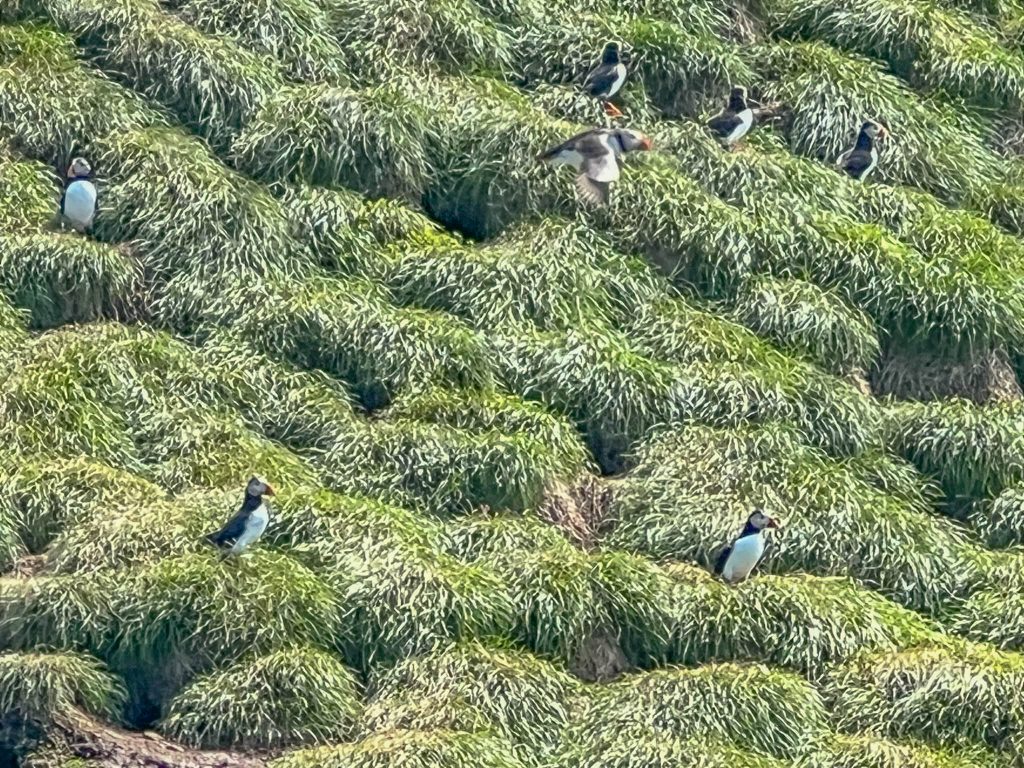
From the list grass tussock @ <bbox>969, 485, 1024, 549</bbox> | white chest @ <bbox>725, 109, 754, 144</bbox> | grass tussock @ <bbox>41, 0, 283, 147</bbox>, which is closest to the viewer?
grass tussock @ <bbox>969, 485, 1024, 549</bbox>

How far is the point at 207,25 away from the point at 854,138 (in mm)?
5150

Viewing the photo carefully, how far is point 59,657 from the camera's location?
531 inches

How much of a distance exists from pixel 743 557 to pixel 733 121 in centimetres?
512

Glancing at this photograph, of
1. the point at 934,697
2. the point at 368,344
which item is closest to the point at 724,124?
the point at 368,344

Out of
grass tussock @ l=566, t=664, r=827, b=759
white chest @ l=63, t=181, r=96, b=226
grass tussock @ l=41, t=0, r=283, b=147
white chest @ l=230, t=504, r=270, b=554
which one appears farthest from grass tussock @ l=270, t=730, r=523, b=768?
grass tussock @ l=41, t=0, r=283, b=147

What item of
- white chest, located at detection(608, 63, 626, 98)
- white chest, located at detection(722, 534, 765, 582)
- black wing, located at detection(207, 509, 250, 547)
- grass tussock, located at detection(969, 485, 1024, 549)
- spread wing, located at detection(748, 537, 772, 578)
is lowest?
grass tussock, located at detection(969, 485, 1024, 549)

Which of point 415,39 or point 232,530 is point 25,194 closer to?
point 415,39

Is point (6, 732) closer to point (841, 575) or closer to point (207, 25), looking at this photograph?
point (841, 575)

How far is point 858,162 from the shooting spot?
19.3m

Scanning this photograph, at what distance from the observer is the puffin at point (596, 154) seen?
58.5 feet

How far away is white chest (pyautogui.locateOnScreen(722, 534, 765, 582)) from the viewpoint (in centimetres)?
1494

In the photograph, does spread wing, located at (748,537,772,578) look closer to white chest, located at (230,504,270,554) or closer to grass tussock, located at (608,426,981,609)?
grass tussock, located at (608,426,981,609)

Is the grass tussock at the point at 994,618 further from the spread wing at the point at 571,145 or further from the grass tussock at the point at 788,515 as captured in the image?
the spread wing at the point at 571,145

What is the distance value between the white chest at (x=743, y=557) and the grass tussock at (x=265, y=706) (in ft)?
8.60
